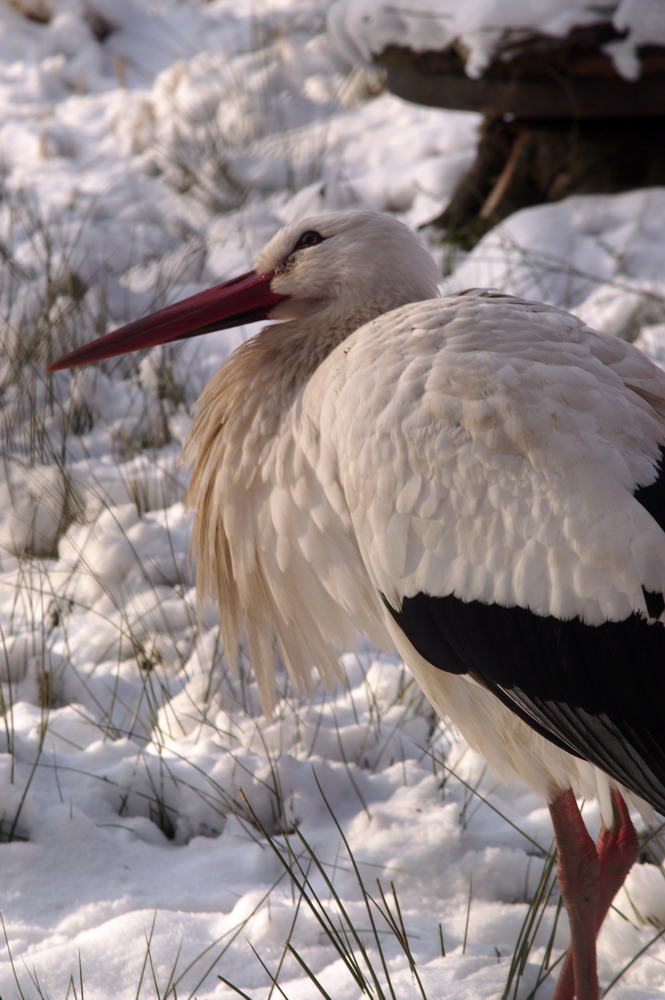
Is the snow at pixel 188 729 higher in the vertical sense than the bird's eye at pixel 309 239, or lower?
lower

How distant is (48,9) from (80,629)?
726cm

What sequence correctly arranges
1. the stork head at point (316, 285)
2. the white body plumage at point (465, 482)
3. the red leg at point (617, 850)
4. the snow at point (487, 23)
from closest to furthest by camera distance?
the white body plumage at point (465, 482), the red leg at point (617, 850), the stork head at point (316, 285), the snow at point (487, 23)

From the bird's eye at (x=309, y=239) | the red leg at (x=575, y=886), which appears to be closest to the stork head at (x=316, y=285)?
the bird's eye at (x=309, y=239)

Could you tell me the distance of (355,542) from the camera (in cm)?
198

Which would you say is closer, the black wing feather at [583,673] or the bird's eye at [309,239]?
the black wing feather at [583,673]

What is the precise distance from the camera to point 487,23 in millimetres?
4570

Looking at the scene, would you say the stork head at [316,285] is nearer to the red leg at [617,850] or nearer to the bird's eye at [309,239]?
the bird's eye at [309,239]

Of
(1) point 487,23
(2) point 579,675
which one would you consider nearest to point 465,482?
(2) point 579,675

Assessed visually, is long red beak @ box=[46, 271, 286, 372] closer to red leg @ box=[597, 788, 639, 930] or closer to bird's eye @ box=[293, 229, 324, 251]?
bird's eye @ box=[293, 229, 324, 251]

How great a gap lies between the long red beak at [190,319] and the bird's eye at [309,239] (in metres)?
0.09

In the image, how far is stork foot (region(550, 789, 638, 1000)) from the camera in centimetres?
194

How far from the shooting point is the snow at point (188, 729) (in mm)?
2035

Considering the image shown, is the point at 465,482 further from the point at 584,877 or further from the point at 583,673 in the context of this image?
the point at 584,877

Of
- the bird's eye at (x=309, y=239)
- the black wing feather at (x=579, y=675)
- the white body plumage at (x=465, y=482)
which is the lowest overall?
the black wing feather at (x=579, y=675)
